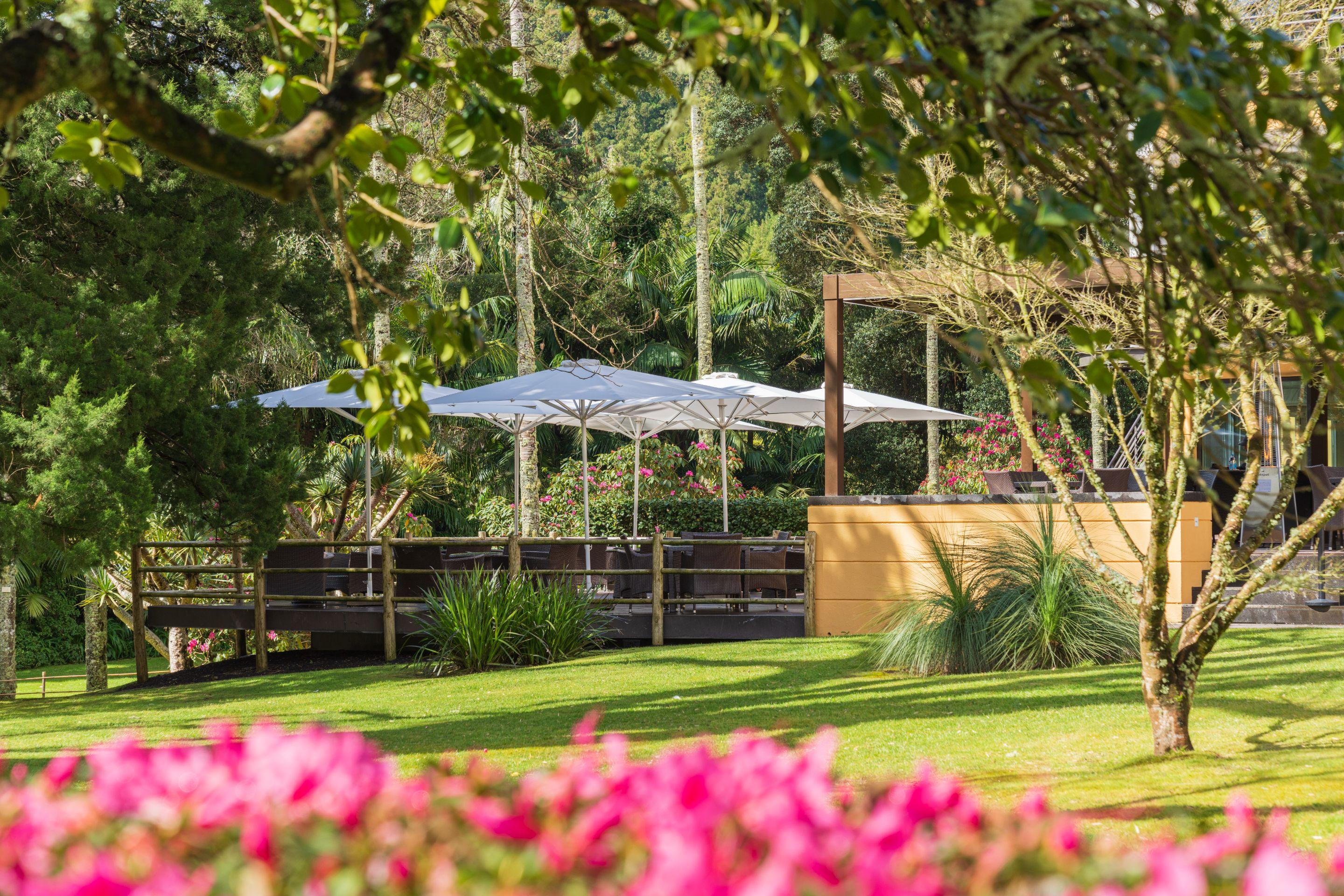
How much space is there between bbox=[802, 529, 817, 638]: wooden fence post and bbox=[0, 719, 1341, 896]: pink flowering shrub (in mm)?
8694

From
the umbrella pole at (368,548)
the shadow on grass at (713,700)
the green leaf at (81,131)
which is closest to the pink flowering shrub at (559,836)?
the green leaf at (81,131)

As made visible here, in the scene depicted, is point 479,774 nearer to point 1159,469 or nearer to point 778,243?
point 1159,469

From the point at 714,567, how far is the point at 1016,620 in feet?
11.5

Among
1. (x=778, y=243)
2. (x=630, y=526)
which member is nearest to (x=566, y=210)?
(x=778, y=243)

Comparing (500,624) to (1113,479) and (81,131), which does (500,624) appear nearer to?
(1113,479)

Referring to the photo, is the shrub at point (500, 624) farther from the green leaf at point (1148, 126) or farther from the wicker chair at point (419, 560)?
the green leaf at point (1148, 126)

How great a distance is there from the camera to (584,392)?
35.7 ft

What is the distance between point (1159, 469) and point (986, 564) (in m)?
3.38

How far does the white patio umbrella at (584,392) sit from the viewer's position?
35.4 ft

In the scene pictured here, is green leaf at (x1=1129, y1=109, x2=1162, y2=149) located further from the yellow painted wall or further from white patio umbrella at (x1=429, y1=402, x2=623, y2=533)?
white patio umbrella at (x1=429, y1=402, x2=623, y2=533)

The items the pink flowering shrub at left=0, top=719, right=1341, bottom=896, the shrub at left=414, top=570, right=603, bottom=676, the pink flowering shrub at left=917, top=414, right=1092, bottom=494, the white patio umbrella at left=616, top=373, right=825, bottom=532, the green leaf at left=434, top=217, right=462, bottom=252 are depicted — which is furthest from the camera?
the pink flowering shrub at left=917, top=414, right=1092, bottom=494

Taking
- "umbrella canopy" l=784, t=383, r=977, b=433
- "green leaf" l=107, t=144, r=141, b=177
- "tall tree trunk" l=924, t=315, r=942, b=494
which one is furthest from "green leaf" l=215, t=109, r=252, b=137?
"tall tree trunk" l=924, t=315, r=942, b=494

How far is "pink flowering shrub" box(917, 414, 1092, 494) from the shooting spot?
1812cm

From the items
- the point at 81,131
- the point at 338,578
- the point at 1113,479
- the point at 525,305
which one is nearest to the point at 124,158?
the point at 81,131
